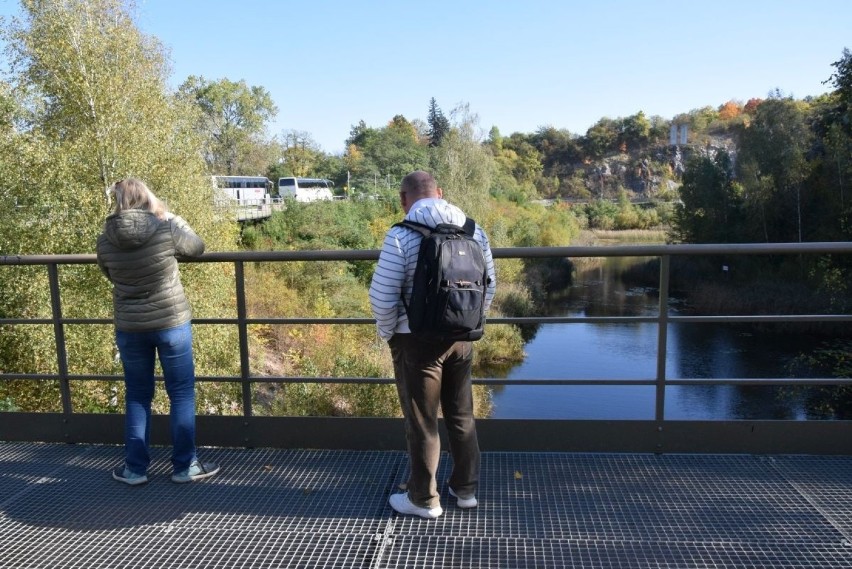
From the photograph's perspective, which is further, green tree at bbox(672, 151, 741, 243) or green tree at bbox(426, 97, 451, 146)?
green tree at bbox(426, 97, 451, 146)

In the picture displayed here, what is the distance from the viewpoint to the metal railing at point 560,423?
3602 millimetres

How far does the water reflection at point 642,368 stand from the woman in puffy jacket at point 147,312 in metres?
11.2

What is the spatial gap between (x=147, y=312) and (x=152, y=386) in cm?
46

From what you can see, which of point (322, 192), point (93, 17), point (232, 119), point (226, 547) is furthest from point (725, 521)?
point (232, 119)

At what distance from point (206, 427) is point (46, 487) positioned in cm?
88

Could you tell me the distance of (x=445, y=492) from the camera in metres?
3.29

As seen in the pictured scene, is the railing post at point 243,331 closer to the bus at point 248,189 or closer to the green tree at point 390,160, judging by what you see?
the bus at point 248,189

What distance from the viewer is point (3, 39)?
1788cm

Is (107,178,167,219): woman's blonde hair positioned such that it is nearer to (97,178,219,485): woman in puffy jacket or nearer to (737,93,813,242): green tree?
(97,178,219,485): woman in puffy jacket

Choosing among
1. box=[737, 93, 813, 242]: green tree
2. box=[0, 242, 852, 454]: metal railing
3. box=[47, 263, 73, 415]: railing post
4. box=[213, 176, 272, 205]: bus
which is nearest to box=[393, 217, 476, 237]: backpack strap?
box=[0, 242, 852, 454]: metal railing

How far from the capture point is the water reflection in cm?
1772

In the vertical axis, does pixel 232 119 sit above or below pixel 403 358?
above

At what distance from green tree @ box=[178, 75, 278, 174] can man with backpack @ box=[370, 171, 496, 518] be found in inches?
2542

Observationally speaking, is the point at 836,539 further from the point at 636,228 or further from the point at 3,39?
the point at 636,228
